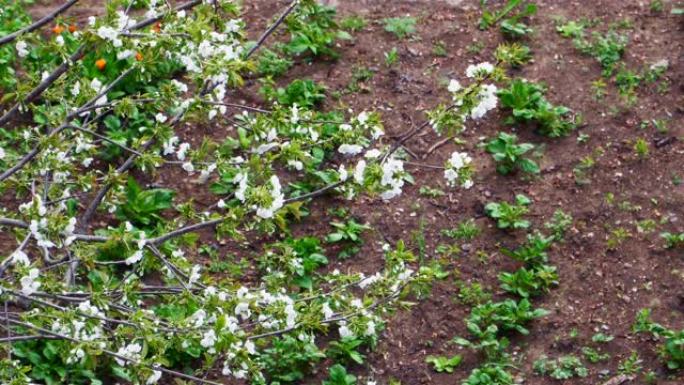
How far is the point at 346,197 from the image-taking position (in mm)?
4125

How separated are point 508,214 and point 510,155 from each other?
0.44 meters

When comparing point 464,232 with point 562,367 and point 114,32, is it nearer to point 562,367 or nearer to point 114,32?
point 562,367

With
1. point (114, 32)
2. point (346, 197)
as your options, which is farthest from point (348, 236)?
point (114, 32)

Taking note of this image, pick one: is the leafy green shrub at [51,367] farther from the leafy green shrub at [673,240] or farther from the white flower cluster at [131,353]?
the leafy green shrub at [673,240]

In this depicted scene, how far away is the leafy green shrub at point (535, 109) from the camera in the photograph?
19.9ft

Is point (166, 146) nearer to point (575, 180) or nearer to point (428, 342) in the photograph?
point (428, 342)

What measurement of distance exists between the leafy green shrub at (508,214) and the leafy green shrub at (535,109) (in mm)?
624

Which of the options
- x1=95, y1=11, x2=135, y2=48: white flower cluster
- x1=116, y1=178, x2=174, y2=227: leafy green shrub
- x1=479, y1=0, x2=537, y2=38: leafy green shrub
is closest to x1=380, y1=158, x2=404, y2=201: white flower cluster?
x1=95, y1=11, x2=135, y2=48: white flower cluster

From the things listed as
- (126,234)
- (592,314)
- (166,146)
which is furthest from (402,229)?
(126,234)

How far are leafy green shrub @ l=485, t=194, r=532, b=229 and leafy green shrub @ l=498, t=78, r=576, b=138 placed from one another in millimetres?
624

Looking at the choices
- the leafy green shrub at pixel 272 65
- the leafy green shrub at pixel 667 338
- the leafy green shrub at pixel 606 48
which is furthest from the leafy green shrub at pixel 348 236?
the leafy green shrub at pixel 606 48

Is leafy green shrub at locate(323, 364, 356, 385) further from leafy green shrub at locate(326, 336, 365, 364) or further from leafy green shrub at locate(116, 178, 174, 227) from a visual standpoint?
leafy green shrub at locate(116, 178, 174, 227)

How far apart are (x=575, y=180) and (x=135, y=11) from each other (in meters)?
3.14

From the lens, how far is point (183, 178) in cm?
596
